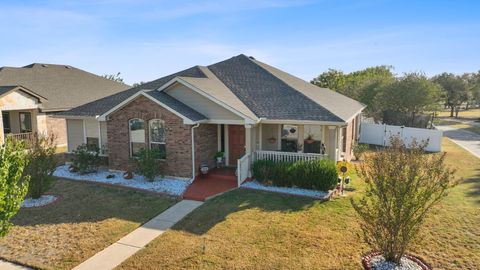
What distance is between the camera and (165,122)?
14320 millimetres

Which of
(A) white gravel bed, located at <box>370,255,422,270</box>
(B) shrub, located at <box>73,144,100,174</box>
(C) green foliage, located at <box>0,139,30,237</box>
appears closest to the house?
(B) shrub, located at <box>73,144,100,174</box>

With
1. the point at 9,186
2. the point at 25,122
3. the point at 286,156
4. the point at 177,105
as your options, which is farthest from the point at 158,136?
the point at 25,122

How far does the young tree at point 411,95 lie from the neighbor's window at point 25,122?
32.3 meters

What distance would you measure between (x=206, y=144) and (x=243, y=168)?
227 cm

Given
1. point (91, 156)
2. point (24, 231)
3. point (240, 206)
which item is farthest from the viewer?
point (91, 156)

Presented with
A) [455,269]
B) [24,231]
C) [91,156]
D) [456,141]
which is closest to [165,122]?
[91,156]

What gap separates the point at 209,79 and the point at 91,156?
717 centimetres

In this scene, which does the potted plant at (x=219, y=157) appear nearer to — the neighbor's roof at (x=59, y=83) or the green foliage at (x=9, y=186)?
the green foliage at (x=9, y=186)

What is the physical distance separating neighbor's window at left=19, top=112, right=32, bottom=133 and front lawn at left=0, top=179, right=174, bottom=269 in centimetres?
1365

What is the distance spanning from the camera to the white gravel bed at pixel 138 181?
13320mm

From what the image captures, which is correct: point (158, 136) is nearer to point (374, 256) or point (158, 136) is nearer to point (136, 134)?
point (136, 134)

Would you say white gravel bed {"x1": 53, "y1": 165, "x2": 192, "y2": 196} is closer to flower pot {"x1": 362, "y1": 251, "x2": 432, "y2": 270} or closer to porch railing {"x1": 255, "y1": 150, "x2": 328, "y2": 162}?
porch railing {"x1": 255, "y1": 150, "x2": 328, "y2": 162}

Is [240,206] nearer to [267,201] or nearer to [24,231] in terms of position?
[267,201]

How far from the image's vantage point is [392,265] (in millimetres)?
7457
